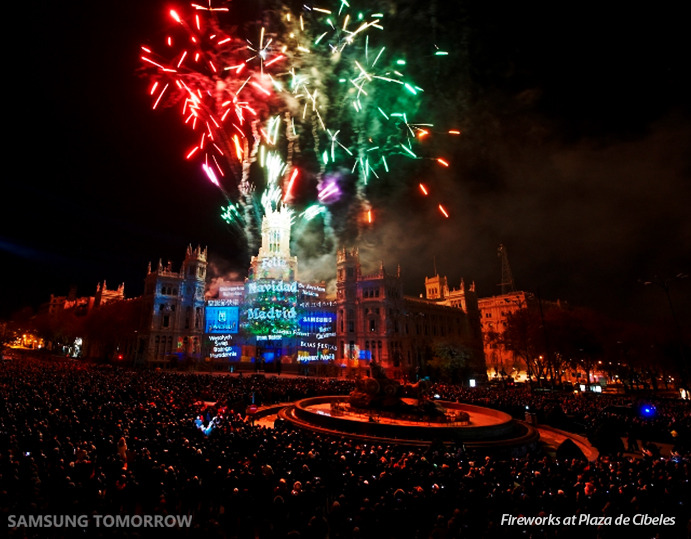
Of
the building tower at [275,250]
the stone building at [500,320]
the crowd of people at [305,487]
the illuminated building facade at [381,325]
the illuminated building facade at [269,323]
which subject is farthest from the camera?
the stone building at [500,320]

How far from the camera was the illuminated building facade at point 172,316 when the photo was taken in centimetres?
6384

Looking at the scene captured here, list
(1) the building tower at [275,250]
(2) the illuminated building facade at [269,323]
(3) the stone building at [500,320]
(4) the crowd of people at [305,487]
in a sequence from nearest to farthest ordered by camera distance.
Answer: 1. (4) the crowd of people at [305,487]
2. (2) the illuminated building facade at [269,323]
3. (1) the building tower at [275,250]
4. (3) the stone building at [500,320]

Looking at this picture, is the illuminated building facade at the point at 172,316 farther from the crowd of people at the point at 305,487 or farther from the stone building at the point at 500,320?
the stone building at the point at 500,320

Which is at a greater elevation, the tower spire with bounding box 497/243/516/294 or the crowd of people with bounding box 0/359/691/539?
the tower spire with bounding box 497/243/516/294

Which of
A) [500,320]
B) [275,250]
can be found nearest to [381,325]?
[275,250]

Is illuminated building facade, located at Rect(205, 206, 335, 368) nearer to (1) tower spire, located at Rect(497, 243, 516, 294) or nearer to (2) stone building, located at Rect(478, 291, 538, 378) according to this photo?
(2) stone building, located at Rect(478, 291, 538, 378)

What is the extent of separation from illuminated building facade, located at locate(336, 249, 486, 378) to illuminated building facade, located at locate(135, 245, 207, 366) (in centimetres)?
2789

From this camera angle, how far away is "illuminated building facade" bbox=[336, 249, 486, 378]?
5997cm

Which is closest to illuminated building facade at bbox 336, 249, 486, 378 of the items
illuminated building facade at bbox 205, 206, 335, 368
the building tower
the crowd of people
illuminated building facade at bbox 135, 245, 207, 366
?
illuminated building facade at bbox 205, 206, 335, 368

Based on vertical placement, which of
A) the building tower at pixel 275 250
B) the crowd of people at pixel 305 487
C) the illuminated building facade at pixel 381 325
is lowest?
the crowd of people at pixel 305 487

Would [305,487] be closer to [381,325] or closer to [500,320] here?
[381,325]

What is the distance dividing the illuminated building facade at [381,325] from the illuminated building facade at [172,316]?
2789cm

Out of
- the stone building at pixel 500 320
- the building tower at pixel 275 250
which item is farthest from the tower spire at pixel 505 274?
the building tower at pixel 275 250

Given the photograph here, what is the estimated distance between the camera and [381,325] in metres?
60.9
